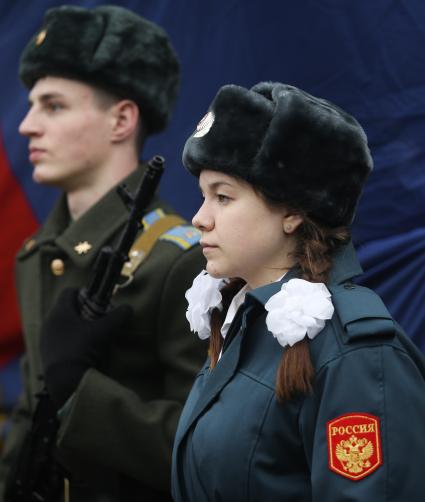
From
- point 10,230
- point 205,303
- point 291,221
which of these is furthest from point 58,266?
point 291,221

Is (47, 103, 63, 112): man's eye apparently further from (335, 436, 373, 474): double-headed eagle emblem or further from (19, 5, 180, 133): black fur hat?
(335, 436, 373, 474): double-headed eagle emblem

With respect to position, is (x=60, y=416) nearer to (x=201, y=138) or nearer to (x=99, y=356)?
(x=99, y=356)

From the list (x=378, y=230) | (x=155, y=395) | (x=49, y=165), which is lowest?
(x=155, y=395)

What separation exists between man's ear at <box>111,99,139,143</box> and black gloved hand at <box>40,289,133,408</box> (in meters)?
0.66

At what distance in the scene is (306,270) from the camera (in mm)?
1993

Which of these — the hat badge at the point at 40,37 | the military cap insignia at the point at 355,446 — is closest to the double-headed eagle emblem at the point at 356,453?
the military cap insignia at the point at 355,446

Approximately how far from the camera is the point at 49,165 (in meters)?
3.19

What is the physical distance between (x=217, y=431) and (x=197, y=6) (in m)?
2.18

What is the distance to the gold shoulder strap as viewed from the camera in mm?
2934

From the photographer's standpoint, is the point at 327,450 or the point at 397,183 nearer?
the point at 327,450

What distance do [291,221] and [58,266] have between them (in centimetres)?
131

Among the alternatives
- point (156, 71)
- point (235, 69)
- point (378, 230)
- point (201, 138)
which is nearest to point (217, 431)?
point (201, 138)

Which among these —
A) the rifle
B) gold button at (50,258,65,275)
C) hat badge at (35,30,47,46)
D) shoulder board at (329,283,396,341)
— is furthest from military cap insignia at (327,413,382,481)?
hat badge at (35,30,47,46)

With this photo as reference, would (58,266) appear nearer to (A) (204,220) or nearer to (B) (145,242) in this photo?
(B) (145,242)
